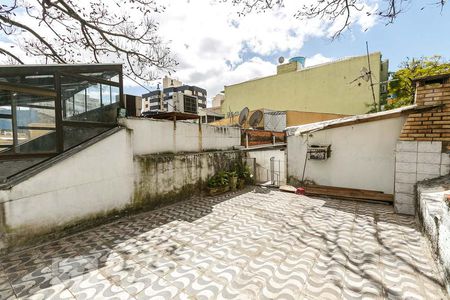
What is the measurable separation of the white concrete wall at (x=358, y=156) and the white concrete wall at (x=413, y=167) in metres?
0.97

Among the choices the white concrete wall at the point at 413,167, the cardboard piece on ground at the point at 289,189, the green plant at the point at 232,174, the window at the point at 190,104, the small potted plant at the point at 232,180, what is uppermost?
the window at the point at 190,104

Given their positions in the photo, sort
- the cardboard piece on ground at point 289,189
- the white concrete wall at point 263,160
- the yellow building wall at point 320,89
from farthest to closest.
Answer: the yellow building wall at point 320,89, the white concrete wall at point 263,160, the cardboard piece on ground at point 289,189

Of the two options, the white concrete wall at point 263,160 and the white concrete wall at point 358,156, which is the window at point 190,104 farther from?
the white concrete wall at point 358,156

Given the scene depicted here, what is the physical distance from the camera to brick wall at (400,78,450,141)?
16.0 feet

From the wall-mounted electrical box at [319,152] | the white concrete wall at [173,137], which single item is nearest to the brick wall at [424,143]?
the wall-mounted electrical box at [319,152]

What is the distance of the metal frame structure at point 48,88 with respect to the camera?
4.31m

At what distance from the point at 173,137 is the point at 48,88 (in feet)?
Answer: 11.4

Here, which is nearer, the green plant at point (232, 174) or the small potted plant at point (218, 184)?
the small potted plant at point (218, 184)

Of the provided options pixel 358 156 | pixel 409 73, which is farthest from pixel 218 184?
pixel 409 73

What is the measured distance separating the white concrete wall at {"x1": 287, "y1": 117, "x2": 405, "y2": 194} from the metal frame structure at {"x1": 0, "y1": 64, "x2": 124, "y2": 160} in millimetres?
6830

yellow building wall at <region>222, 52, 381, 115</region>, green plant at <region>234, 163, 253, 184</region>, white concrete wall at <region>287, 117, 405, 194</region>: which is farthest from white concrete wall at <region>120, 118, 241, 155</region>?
yellow building wall at <region>222, 52, 381, 115</region>

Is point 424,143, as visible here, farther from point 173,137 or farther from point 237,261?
point 173,137

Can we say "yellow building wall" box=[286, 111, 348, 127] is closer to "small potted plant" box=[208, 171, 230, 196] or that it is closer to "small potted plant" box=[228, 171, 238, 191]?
"small potted plant" box=[228, 171, 238, 191]

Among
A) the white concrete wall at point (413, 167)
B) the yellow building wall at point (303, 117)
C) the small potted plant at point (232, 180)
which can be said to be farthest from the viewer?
the yellow building wall at point (303, 117)
